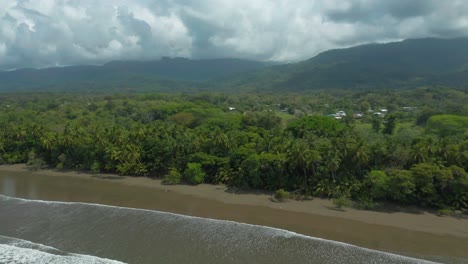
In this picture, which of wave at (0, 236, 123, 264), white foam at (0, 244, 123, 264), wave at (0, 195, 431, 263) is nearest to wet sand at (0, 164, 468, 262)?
wave at (0, 195, 431, 263)

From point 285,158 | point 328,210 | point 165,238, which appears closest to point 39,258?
point 165,238

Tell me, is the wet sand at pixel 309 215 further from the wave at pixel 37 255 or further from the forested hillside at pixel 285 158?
the wave at pixel 37 255

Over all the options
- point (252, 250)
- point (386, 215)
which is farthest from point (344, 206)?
point (252, 250)

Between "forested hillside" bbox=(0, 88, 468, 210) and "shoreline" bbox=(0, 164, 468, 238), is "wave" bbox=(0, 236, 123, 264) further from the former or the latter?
"forested hillside" bbox=(0, 88, 468, 210)

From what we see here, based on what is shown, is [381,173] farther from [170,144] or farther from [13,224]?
[13,224]

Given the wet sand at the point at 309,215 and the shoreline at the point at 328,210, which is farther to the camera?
the shoreline at the point at 328,210

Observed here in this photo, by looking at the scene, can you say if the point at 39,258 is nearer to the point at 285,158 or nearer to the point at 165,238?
the point at 165,238

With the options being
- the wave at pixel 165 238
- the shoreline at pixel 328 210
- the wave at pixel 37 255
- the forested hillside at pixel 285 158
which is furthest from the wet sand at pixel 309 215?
the wave at pixel 37 255
